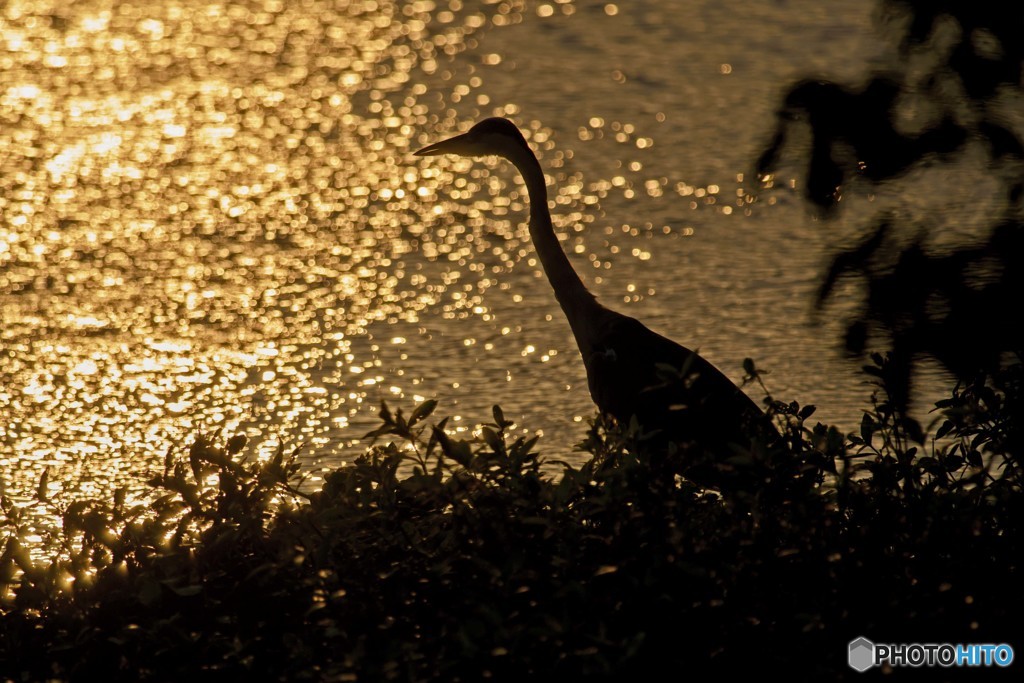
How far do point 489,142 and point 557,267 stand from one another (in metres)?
0.82

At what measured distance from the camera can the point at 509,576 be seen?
3.30 meters

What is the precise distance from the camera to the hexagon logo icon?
3.21m

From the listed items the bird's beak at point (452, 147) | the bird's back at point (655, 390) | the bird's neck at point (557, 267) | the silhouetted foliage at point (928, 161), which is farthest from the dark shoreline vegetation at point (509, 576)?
the bird's beak at point (452, 147)

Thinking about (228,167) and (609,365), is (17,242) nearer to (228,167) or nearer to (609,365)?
(228,167)

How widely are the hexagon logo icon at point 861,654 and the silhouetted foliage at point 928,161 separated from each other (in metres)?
0.63

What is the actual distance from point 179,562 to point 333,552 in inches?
15.3

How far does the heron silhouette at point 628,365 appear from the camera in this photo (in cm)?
505

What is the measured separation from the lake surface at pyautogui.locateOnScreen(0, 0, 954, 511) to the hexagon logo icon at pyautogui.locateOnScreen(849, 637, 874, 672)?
696mm

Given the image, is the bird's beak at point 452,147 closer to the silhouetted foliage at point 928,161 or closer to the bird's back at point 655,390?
the bird's back at point 655,390

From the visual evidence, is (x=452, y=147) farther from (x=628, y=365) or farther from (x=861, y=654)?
(x=861, y=654)

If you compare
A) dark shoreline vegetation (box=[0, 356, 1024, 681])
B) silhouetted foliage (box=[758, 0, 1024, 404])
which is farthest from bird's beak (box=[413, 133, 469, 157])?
silhouetted foliage (box=[758, 0, 1024, 404])

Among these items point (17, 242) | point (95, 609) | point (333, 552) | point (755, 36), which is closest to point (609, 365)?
point (333, 552)

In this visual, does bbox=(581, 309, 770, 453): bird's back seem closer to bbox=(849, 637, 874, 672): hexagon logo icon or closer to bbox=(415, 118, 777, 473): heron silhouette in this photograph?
bbox=(415, 118, 777, 473): heron silhouette

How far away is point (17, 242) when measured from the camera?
8.43 metres
